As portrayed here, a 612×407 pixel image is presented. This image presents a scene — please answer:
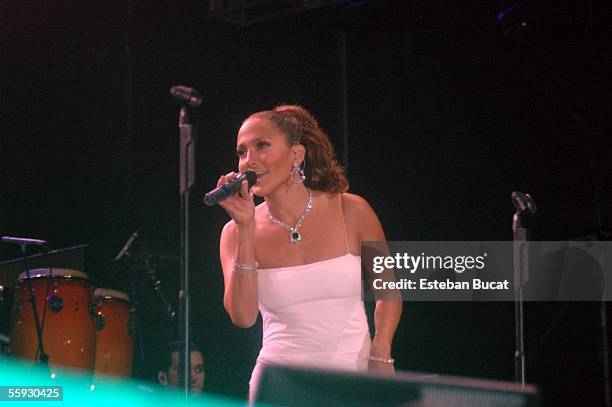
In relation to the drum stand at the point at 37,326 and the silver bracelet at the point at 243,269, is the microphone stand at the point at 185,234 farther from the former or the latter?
the drum stand at the point at 37,326

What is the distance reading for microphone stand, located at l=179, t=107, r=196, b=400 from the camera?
2910 millimetres

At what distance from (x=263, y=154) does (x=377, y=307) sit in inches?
26.1

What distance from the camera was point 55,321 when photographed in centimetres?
584

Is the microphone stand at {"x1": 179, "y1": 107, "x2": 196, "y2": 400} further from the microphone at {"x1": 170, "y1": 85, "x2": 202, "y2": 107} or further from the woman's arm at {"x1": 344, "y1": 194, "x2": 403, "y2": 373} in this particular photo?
the woman's arm at {"x1": 344, "y1": 194, "x2": 403, "y2": 373}

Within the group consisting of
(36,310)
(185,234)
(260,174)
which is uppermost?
(260,174)

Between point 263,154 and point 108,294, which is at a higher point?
point 263,154

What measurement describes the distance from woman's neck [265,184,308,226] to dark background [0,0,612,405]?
316 centimetres

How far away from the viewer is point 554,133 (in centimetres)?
574

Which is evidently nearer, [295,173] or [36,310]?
[295,173]

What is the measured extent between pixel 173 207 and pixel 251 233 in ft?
14.7

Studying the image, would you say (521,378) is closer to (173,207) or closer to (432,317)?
(432,317)

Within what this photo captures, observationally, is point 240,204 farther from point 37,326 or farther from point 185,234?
point 37,326

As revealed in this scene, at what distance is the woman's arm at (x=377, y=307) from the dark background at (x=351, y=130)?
3.04 metres

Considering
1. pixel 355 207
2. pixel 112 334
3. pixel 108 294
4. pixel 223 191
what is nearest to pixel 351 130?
pixel 108 294
